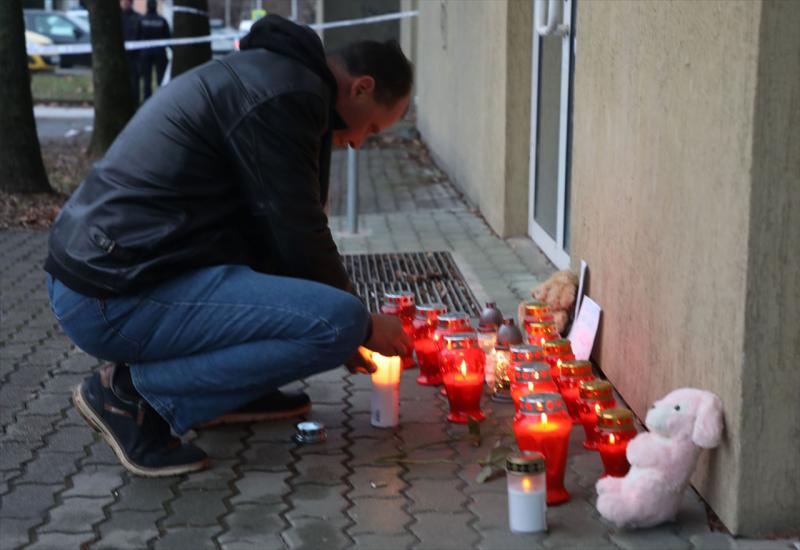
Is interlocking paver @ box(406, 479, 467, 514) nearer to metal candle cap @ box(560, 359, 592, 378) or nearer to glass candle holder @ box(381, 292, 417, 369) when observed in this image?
metal candle cap @ box(560, 359, 592, 378)

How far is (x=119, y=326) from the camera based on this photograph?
397 centimetres

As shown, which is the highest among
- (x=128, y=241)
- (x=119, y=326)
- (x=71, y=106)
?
(x=128, y=241)

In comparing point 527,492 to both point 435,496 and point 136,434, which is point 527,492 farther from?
point 136,434

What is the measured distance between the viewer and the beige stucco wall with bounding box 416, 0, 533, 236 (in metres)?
8.17

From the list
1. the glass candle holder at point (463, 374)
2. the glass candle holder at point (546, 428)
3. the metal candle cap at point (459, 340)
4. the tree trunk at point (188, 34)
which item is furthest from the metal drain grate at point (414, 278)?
the tree trunk at point (188, 34)

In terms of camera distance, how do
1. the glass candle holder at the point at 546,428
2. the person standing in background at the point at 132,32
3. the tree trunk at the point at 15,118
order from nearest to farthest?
the glass candle holder at the point at 546,428, the tree trunk at the point at 15,118, the person standing in background at the point at 132,32

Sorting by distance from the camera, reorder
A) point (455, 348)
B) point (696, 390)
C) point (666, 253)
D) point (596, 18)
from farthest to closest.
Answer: point (596, 18)
point (455, 348)
point (666, 253)
point (696, 390)

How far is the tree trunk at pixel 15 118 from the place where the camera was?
35.2ft

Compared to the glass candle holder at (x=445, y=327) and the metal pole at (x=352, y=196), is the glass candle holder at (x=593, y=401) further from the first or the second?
the metal pole at (x=352, y=196)

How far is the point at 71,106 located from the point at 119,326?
19.9 m

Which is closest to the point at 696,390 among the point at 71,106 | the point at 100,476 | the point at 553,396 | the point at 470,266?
the point at 553,396

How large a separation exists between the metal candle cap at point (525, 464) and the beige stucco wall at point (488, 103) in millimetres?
4869

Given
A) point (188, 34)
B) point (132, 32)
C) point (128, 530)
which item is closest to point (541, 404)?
point (128, 530)

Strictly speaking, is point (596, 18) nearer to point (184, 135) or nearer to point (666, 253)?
point (666, 253)
